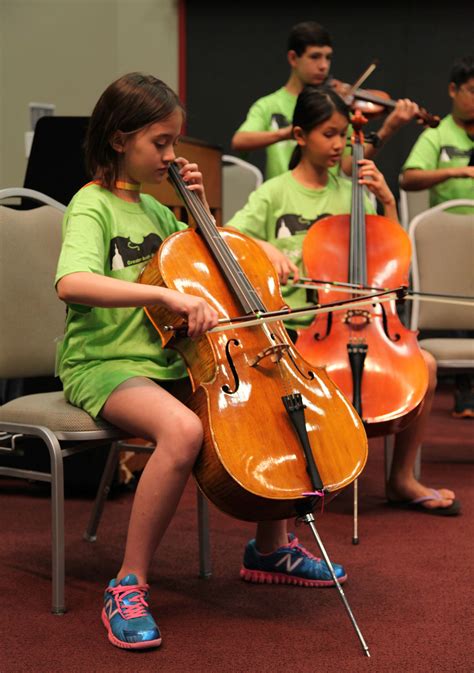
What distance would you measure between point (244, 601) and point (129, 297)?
645 mm

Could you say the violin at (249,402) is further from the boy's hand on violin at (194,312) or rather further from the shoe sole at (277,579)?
the shoe sole at (277,579)

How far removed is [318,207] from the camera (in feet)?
8.53

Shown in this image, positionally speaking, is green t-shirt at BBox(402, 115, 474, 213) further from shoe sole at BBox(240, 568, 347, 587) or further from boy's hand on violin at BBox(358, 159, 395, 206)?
shoe sole at BBox(240, 568, 347, 587)

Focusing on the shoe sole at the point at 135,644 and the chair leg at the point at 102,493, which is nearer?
the shoe sole at the point at 135,644

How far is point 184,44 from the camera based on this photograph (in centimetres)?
520

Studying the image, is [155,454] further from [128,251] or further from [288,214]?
[288,214]

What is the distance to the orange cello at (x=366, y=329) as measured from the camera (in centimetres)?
212

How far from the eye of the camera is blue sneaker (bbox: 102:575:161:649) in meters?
1.61

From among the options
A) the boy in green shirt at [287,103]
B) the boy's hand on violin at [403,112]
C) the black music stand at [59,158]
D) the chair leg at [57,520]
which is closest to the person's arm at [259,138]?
the boy in green shirt at [287,103]

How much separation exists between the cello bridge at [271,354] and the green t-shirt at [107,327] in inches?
9.2

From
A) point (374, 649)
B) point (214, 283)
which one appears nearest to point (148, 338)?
point (214, 283)

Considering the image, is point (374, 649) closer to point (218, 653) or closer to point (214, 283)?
point (218, 653)

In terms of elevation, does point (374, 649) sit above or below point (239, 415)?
below

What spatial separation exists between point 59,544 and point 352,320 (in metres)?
0.88
